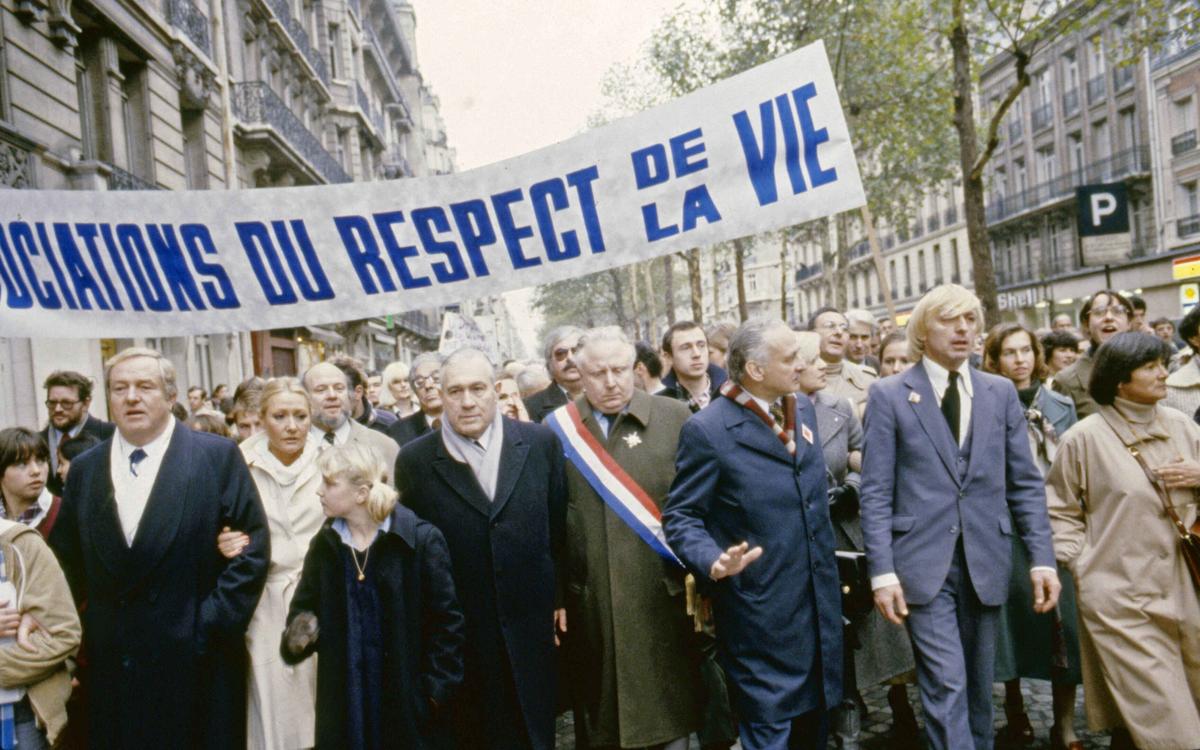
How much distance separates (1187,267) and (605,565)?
31178 millimetres

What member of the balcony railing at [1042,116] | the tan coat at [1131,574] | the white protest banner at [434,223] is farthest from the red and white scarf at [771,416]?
the balcony railing at [1042,116]

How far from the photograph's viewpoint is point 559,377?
723 centimetres

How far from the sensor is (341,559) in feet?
12.2

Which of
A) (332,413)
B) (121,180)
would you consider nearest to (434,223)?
(332,413)

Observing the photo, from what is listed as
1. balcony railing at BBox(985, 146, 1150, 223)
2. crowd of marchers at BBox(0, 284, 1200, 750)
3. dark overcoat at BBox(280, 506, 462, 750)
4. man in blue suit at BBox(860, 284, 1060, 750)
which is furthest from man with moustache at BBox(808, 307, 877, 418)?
balcony railing at BBox(985, 146, 1150, 223)

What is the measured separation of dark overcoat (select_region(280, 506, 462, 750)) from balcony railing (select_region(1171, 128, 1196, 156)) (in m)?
35.2

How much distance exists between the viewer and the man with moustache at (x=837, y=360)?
20.4 feet

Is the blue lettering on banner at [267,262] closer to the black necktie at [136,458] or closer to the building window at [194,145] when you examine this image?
the black necktie at [136,458]

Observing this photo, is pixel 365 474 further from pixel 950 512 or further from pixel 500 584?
pixel 950 512

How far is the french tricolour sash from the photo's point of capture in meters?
4.22

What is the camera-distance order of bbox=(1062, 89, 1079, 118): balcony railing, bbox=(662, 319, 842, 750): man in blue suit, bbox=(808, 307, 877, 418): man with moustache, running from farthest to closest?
bbox=(1062, 89, 1079, 118): balcony railing → bbox=(808, 307, 877, 418): man with moustache → bbox=(662, 319, 842, 750): man in blue suit

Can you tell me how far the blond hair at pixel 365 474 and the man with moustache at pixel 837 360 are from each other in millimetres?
3367

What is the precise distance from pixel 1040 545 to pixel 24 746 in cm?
403

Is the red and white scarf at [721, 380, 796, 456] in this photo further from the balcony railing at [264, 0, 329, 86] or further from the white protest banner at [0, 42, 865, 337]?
Result: the balcony railing at [264, 0, 329, 86]
